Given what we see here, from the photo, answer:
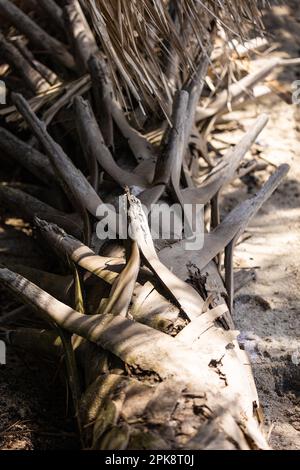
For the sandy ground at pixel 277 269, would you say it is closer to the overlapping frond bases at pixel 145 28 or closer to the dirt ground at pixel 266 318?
the dirt ground at pixel 266 318

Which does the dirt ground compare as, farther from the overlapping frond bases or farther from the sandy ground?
the overlapping frond bases

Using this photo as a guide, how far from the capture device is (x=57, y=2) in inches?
121

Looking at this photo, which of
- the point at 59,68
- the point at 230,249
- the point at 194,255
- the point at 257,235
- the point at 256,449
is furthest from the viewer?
the point at 59,68

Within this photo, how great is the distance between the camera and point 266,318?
236cm

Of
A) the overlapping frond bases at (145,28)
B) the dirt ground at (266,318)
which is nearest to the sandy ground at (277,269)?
the dirt ground at (266,318)

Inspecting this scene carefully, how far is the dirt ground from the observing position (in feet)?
6.05

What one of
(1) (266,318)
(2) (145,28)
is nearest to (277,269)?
(1) (266,318)

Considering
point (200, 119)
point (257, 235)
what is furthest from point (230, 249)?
point (200, 119)

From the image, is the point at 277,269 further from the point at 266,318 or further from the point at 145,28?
the point at 145,28

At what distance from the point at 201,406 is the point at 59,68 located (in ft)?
6.38

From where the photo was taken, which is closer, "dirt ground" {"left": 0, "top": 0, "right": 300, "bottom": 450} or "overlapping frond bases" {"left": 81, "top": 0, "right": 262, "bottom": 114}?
"dirt ground" {"left": 0, "top": 0, "right": 300, "bottom": 450}

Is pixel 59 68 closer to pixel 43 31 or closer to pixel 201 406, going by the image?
pixel 43 31

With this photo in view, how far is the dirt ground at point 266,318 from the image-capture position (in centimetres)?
184

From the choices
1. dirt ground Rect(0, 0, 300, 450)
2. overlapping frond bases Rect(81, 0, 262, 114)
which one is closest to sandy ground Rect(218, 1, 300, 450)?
dirt ground Rect(0, 0, 300, 450)
